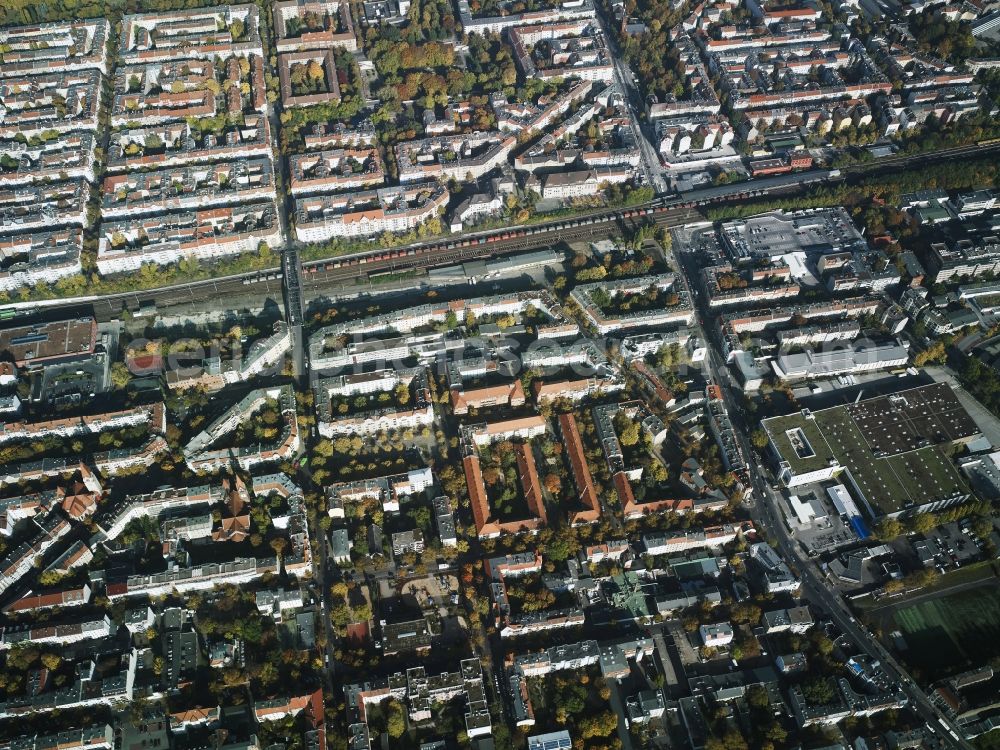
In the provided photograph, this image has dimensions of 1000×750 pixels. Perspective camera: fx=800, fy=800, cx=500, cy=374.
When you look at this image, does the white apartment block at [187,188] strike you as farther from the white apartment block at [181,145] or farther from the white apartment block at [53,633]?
the white apartment block at [53,633]

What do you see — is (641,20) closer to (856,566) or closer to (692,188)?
(692,188)

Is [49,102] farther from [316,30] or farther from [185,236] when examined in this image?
[316,30]

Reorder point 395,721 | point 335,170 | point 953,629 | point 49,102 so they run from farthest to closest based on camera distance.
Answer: point 49,102, point 335,170, point 953,629, point 395,721

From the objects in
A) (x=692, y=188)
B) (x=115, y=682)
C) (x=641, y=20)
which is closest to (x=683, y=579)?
(x=115, y=682)

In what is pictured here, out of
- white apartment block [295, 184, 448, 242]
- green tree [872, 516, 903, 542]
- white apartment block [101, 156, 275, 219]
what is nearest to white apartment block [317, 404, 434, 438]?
white apartment block [295, 184, 448, 242]

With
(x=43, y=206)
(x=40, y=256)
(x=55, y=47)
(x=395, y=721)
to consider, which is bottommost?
(x=395, y=721)

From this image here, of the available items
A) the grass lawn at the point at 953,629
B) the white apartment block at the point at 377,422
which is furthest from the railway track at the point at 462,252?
the grass lawn at the point at 953,629

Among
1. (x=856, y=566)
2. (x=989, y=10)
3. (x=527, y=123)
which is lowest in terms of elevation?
(x=856, y=566)

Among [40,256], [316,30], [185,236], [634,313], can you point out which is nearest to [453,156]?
[634,313]

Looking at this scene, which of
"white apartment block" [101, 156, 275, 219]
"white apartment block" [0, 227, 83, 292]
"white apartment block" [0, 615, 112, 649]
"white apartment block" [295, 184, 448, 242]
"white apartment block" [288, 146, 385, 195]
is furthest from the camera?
"white apartment block" [288, 146, 385, 195]

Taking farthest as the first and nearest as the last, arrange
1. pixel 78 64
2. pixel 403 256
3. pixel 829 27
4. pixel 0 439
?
pixel 829 27
pixel 78 64
pixel 403 256
pixel 0 439

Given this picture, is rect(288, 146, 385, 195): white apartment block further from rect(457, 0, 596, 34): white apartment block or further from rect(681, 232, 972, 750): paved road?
rect(681, 232, 972, 750): paved road
